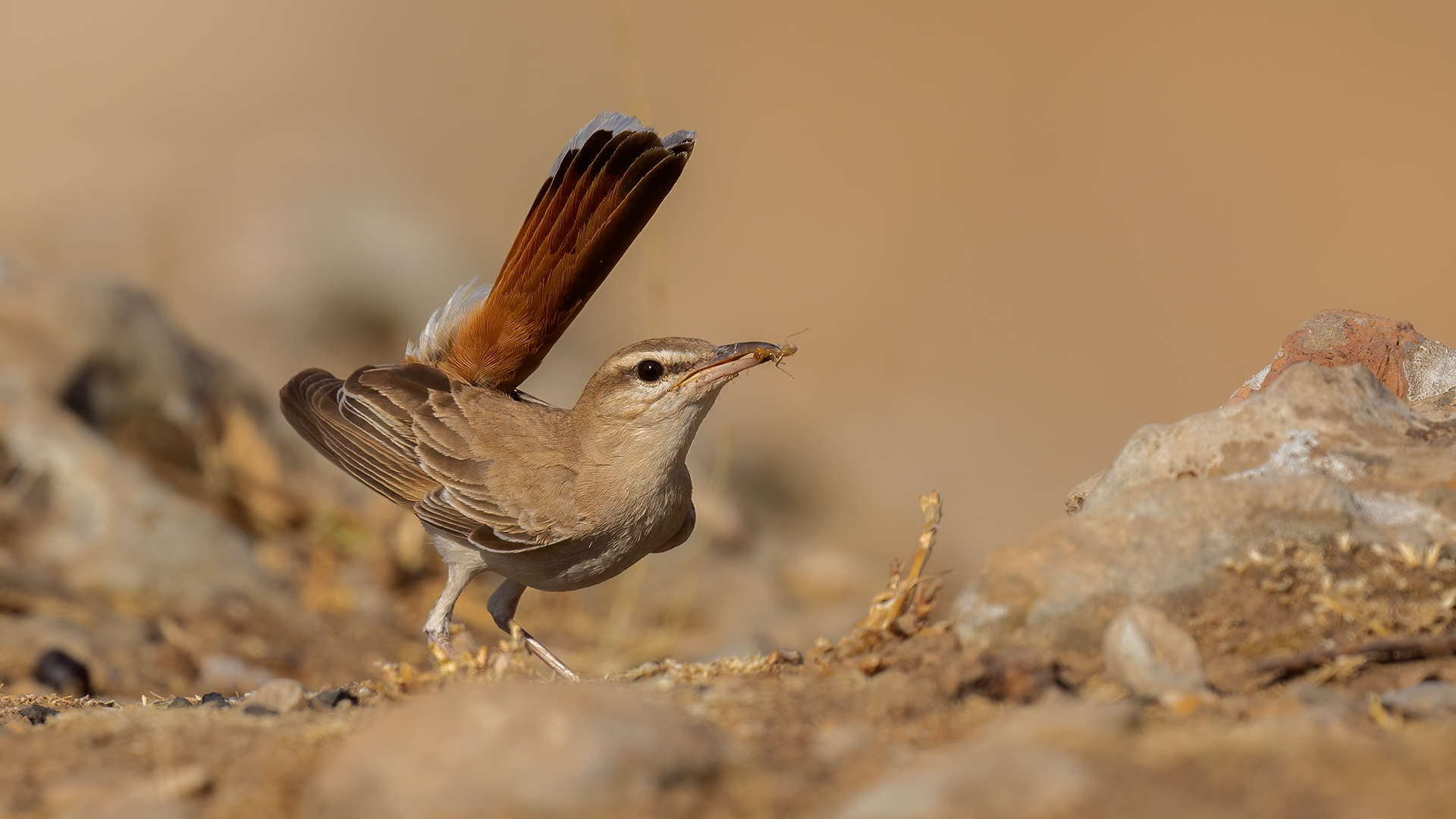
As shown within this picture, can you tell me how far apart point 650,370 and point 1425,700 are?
3.40 m

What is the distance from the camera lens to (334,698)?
14.1 feet

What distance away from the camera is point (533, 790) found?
2660 mm

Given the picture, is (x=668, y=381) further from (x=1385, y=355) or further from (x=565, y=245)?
(x=1385, y=355)

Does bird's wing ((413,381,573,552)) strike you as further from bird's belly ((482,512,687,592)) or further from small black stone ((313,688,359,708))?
small black stone ((313,688,359,708))

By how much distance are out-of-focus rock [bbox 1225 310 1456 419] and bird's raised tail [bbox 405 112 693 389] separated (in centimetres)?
295

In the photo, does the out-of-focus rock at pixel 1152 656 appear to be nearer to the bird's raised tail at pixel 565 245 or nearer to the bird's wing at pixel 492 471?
the bird's wing at pixel 492 471

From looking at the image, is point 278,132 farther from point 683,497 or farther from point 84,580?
point 683,497

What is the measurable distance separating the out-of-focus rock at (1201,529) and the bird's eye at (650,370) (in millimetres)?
2162

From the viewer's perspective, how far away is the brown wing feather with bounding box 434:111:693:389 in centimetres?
617

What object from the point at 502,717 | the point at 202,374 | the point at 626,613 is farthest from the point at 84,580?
the point at 502,717

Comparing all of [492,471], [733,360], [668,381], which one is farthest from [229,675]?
[733,360]

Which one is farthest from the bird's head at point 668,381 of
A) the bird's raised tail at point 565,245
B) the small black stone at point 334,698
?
the small black stone at point 334,698

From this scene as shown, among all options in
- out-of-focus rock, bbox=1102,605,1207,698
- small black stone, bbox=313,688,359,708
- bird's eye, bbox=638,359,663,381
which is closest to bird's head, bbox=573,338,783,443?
bird's eye, bbox=638,359,663,381

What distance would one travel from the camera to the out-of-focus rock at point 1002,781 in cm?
249
